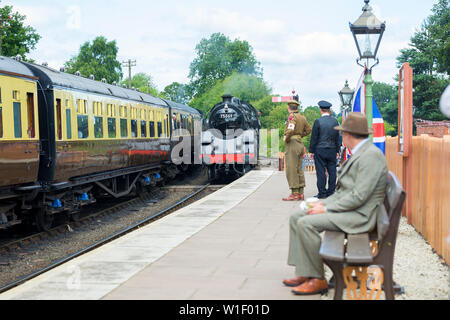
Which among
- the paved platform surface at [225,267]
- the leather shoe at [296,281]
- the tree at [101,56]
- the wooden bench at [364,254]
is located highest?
the tree at [101,56]

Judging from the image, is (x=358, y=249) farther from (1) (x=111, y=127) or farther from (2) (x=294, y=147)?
(1) (x=111, y=127)

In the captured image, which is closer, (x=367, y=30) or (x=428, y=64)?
(x=367, y=30)

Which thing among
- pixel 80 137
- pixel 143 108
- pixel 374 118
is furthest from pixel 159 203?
pixel 374 118

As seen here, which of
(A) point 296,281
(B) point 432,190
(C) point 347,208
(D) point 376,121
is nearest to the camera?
(C) point 347,208

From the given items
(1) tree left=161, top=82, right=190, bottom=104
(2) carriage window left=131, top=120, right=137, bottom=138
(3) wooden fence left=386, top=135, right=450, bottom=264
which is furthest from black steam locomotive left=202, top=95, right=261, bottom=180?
(1) tree left=161, top=82, right=190, bottom=104

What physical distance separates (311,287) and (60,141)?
790 cm

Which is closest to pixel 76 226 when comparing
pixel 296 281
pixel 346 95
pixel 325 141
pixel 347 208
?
pixel 325 141

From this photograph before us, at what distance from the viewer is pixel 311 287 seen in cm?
499

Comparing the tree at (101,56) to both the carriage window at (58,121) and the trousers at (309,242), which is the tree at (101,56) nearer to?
the carriage window at (58,121)

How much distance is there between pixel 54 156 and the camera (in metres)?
11.3

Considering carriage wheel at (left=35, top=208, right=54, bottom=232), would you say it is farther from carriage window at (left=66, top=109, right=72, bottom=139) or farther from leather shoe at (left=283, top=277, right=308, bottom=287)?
leather shoe at (left=283, top=277, right=308, bottom=287)

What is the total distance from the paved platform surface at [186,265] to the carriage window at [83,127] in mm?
3755

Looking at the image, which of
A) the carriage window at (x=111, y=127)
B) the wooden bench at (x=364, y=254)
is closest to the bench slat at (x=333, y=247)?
the wooden bench at (x=364, y=254)

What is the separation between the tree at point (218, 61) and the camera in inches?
3184
